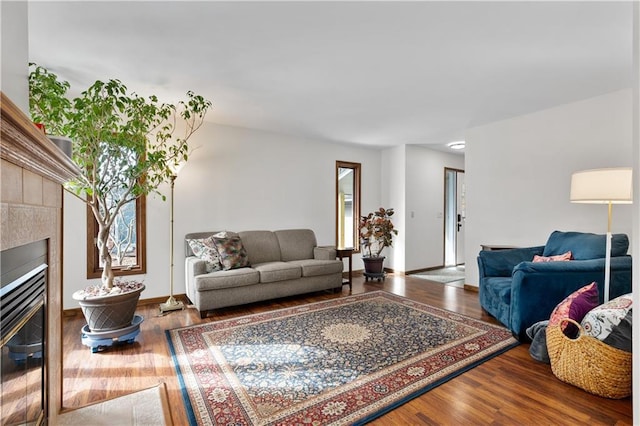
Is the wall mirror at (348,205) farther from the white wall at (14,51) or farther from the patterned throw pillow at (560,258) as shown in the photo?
the white wall at (14,51)

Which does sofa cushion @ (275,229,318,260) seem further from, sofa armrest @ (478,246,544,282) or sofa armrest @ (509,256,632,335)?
sofa armrest @ (509,256,632,335)

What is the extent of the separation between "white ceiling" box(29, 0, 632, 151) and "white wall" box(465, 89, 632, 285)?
26cm

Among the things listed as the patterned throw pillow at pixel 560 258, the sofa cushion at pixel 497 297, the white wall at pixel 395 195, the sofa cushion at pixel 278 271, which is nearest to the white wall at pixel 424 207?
the white wall at pixel 395 195

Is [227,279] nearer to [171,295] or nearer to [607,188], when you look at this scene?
[171,295]

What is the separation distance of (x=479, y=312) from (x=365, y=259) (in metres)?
2.03

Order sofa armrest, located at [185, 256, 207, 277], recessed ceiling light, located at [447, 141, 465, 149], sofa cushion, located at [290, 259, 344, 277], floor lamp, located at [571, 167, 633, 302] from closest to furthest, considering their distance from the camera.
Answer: floor lamp, located at [571, 167, 633, 302] → sofa armrest, located at [185, 256, 207, 277] → sofa cushion, located at [290, 259, 344, 277] → recessed ceiling light, located at [447, 141, 465, 149]

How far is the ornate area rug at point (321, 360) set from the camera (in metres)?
1.81

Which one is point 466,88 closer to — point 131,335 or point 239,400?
point 239,400

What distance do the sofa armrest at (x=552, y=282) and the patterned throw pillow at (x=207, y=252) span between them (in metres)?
3.04

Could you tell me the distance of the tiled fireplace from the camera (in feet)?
3.16

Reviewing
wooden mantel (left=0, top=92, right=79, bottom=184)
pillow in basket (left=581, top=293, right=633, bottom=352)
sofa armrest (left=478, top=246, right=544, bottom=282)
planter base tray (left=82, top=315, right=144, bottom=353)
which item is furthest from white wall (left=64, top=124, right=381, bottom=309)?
pillow in basket (left=581, top=293, right=633, bottom=352)

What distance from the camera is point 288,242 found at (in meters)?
4.62

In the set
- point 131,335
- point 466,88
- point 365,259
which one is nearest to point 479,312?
point 365,259

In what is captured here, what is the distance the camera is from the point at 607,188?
7.93 feet
